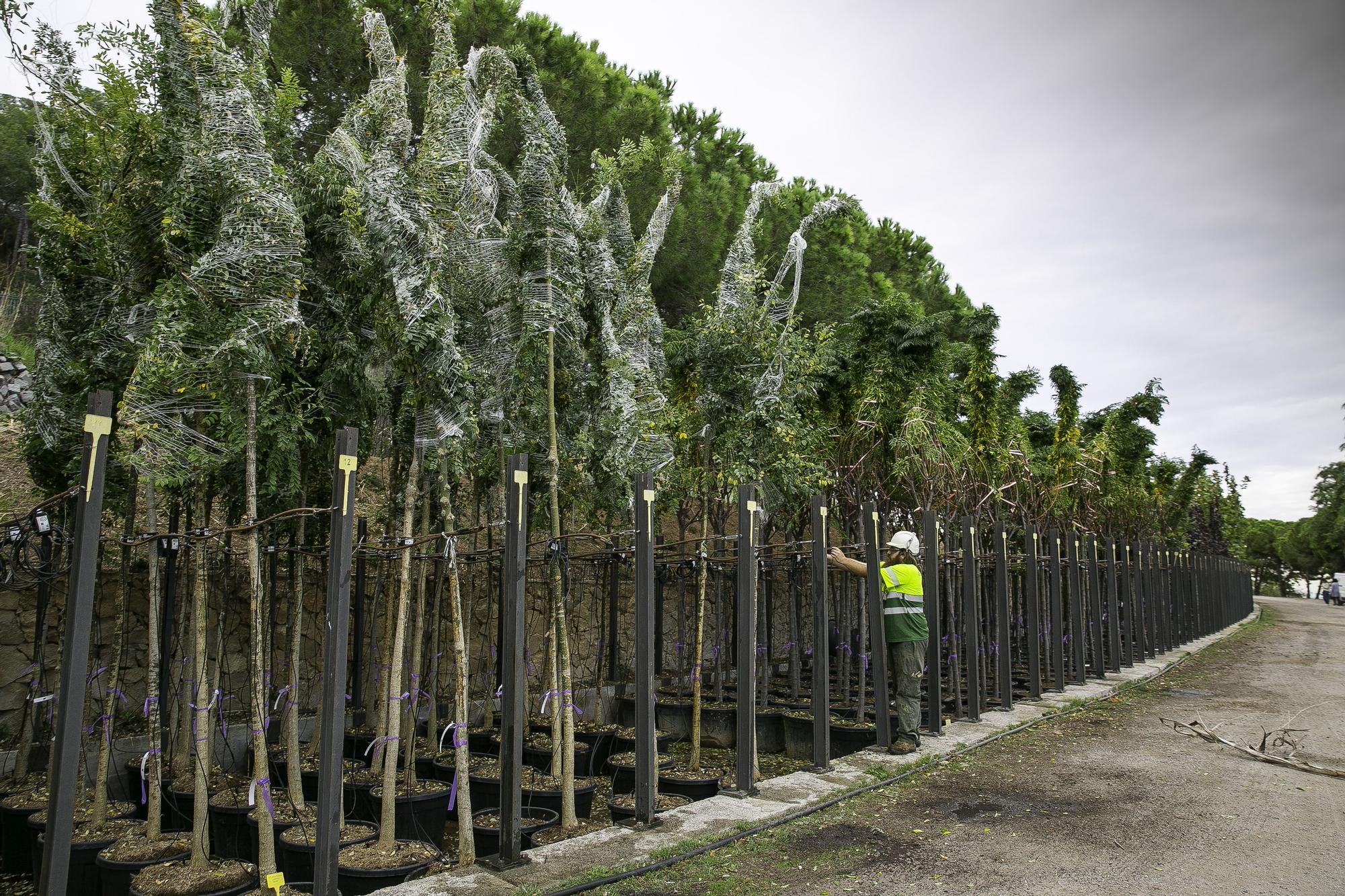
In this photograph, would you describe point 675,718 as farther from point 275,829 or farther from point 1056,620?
point 1056,620

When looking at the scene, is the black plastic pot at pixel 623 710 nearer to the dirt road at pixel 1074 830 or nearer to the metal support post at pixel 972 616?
the metal support post at pixel 972 616

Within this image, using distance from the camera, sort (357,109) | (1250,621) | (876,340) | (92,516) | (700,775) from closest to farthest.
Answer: (92,516) → (357,109) → (700,775) → (876,340) → (1250,621)

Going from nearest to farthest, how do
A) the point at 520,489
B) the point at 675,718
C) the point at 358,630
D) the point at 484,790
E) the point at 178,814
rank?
the point at 520,489 < the point at 178,814 < the point at 484,790 < the point at 358,630 < the point at 675,718

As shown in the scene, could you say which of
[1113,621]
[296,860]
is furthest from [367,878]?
[1113,621]

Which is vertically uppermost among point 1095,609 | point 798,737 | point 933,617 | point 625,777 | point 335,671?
point 335,671

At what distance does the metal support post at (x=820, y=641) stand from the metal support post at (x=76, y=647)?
477 centimetres

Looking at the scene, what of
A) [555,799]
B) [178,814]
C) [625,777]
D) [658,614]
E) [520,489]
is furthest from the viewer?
[658,614]

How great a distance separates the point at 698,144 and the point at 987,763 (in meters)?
10.8

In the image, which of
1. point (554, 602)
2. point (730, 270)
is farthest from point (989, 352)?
point (554, 602)

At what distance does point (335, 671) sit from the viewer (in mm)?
3674

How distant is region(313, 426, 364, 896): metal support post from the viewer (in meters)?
3.60

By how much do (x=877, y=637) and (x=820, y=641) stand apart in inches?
30.7

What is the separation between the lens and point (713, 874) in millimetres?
4434

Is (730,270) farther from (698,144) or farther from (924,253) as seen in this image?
(924,253)
